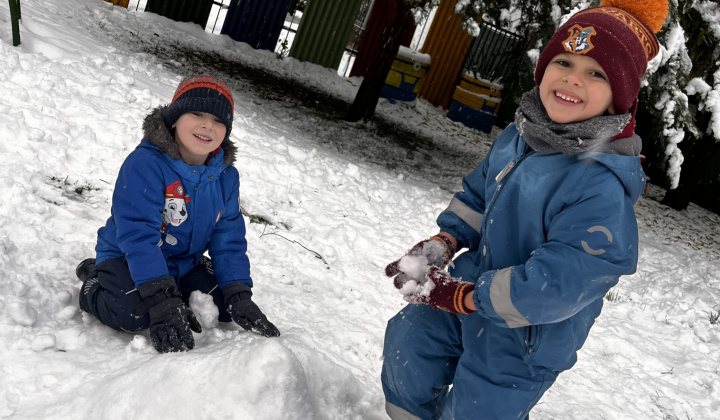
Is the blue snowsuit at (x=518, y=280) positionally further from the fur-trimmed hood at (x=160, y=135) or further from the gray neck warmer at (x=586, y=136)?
the fur-trimmed hood at (x=160, y=135)

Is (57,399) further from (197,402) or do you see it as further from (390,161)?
(390,161)

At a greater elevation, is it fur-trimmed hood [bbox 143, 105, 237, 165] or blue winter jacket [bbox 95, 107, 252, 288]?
fur-trimmed hood [bbox 143, 105, 237, 165]

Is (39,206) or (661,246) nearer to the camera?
(39,206)

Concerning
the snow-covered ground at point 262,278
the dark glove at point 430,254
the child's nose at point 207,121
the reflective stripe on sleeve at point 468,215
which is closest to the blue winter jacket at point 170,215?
the child's nose at point 207,121

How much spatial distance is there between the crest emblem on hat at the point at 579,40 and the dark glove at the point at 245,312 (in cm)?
154

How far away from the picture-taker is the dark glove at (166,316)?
222 cm

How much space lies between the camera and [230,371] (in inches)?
79.0

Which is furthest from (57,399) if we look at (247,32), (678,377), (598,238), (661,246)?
(247,32)

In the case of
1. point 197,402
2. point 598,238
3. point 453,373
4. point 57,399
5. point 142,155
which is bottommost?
point 57,399

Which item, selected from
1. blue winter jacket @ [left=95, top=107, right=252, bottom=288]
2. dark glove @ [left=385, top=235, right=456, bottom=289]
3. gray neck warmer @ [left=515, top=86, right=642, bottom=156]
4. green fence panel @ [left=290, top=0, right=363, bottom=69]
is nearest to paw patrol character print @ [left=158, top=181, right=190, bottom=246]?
blue winter jacket @ [left=95, top=107, right=252, bottom=288]

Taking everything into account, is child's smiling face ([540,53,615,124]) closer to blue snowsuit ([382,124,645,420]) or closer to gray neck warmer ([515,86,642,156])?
gray neck warmer ([515,86,642,156])

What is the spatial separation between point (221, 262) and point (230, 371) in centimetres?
78

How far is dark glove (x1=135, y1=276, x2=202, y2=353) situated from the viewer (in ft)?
7.29

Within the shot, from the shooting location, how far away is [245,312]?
2551 millimetres
